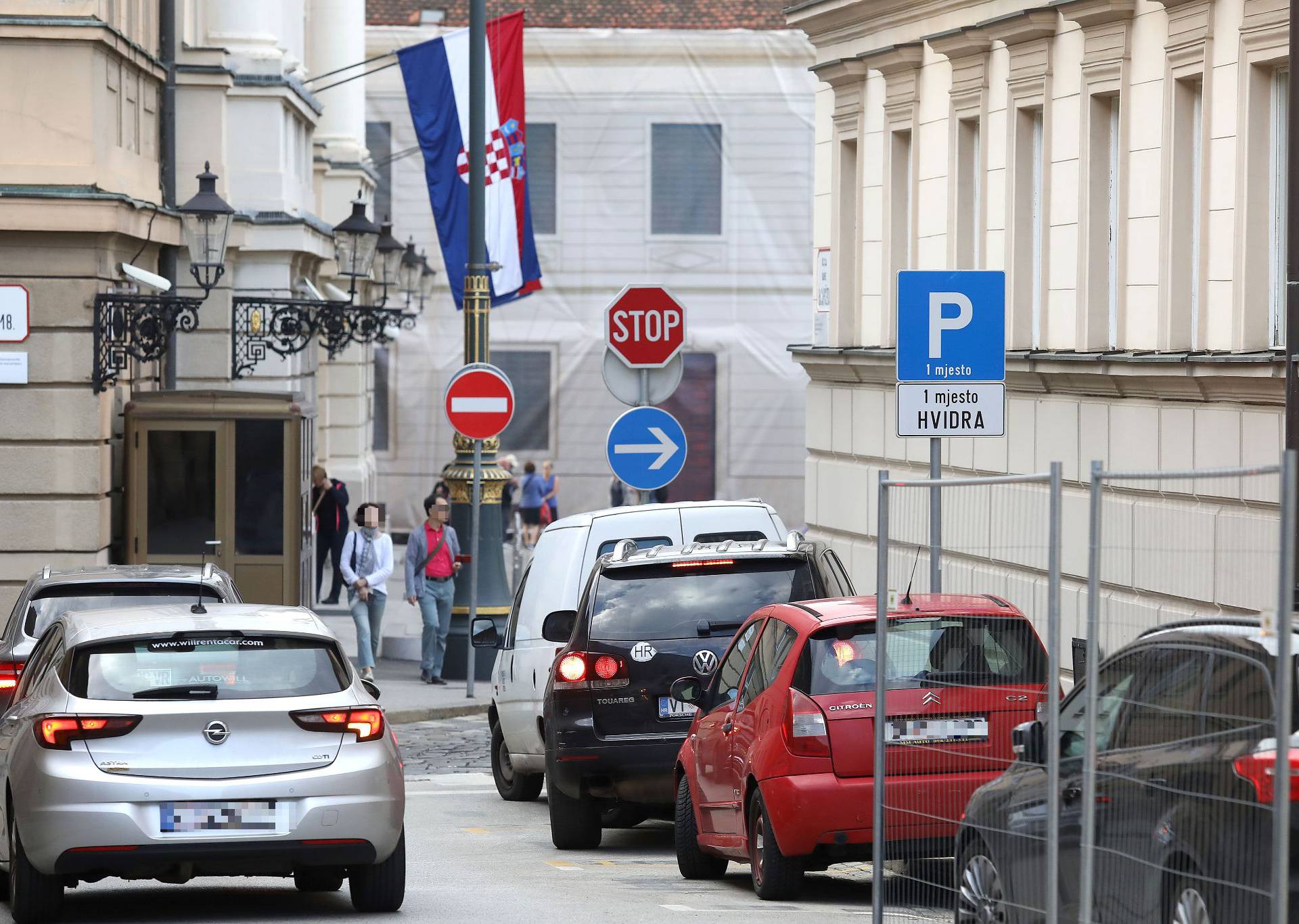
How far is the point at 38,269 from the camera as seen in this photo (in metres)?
20.2

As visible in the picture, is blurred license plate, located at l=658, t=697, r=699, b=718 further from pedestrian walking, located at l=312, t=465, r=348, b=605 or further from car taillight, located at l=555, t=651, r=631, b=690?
pedestrian walking, located at l=312, t=465, r=348, b=605

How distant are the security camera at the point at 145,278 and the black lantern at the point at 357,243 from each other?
2.34 meters

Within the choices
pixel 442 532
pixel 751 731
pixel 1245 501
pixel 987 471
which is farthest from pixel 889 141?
pixel 1245 501

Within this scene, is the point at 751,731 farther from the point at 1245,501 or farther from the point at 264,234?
the point at 264,234

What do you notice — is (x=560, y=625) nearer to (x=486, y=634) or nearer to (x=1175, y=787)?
(x=486, y=634)

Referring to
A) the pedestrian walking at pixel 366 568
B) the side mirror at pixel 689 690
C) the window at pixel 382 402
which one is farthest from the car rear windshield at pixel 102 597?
the window at pixel 382 402

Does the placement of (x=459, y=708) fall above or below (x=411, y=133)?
below

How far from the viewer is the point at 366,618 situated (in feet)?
72.4

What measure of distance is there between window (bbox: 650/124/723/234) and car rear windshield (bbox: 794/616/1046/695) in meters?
37.1

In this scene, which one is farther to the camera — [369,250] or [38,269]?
[369,250]

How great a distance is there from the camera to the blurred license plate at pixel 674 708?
1244 cm

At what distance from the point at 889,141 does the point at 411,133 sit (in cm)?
2336

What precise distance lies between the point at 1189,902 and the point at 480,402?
15360 mm

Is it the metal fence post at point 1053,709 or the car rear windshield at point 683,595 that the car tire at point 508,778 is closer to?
the car rear windshield at point 683,595
